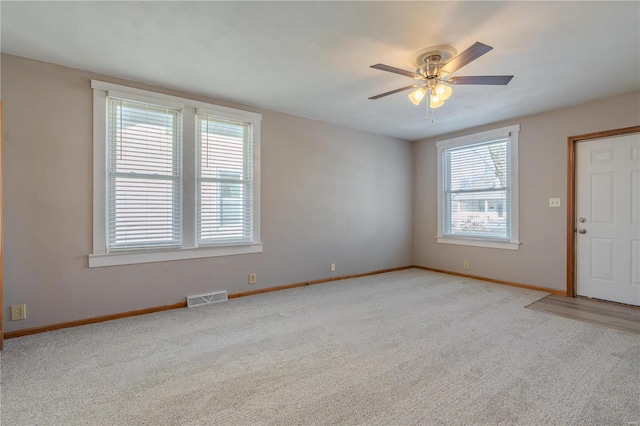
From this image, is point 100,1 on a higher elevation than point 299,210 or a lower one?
higher

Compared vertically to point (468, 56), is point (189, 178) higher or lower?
lower

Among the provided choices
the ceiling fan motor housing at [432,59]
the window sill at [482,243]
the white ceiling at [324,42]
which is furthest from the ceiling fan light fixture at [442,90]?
the window sill at [482,243]

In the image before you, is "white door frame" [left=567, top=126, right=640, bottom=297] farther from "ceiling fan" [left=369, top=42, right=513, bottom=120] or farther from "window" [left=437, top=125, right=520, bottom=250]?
"ceiling fan" [left=369, top=42, right=513, bottom=120]

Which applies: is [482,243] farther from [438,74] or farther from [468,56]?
[468,56]

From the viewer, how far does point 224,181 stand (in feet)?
12.9

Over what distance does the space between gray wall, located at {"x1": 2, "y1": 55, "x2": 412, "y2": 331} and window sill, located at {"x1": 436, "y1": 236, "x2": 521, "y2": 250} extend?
1.20 m

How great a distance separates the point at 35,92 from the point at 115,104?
2.03 feet

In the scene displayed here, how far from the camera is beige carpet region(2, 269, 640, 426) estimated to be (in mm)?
1725

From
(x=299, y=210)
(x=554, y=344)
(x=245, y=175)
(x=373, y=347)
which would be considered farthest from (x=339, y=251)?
(x=554, y=344)

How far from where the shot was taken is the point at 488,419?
1671 millimetres

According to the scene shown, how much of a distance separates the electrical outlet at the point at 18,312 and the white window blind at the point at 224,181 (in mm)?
1641

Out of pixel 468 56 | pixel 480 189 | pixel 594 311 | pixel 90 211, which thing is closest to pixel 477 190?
pixel 480 189

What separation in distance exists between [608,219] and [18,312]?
6407 mm

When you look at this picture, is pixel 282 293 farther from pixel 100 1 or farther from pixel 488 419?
pixel 100 1
